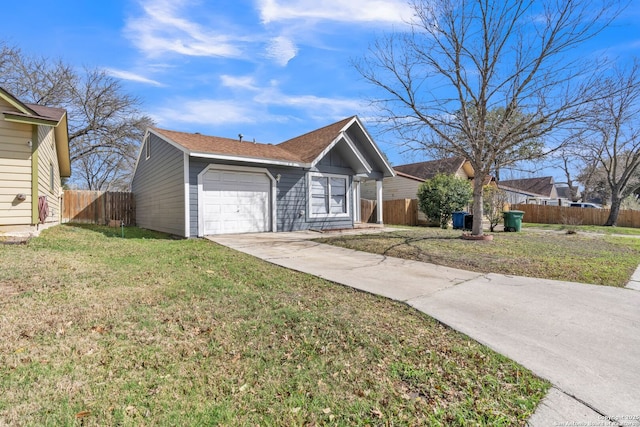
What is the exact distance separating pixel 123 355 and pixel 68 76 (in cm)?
2647

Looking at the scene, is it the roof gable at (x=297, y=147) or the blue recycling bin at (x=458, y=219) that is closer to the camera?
the roof gable at (x=297, y=147)

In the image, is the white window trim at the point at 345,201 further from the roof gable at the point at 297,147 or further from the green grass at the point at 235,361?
the green grass at the point at 235,361

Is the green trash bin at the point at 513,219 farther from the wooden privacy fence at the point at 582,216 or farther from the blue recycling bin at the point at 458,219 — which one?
the wooden privacy fence at the point at 582,216

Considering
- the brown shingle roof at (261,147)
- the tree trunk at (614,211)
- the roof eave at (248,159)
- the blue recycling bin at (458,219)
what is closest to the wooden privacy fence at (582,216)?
the tree trunk at (614,211)

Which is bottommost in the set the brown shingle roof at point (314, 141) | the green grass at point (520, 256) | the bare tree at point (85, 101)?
the green grass at point (520, 256)

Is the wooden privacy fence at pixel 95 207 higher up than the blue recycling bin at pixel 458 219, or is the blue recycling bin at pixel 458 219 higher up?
the wooden privacy fence at pixel 95 207

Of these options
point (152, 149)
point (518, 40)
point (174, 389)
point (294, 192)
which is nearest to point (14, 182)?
point (152, 149)

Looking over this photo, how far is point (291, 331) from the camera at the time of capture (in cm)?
310

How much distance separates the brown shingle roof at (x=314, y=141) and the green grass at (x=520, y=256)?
13.9 feet

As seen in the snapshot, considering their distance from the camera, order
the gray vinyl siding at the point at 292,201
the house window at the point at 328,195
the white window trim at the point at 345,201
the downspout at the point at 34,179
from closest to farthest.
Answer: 1. the downspout at the point at 34,179
2. the gray vinyl siding at the point at 292,201
3. the white window trim at the point at 345,201
4. the house window at the point at 328,195

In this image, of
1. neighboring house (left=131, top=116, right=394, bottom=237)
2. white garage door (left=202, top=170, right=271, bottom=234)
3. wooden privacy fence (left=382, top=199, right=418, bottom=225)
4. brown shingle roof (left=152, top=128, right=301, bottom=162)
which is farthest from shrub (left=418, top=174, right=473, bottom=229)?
white garage door (left=202, top=170, right=271, bottom=234)

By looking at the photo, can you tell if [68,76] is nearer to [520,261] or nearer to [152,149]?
[152,149]

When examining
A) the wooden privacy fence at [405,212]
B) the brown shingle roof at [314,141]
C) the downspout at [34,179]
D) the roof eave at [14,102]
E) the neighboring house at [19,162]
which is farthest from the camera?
the wooden privacy fence at [405,212]

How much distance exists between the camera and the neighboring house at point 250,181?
998 centimetres
